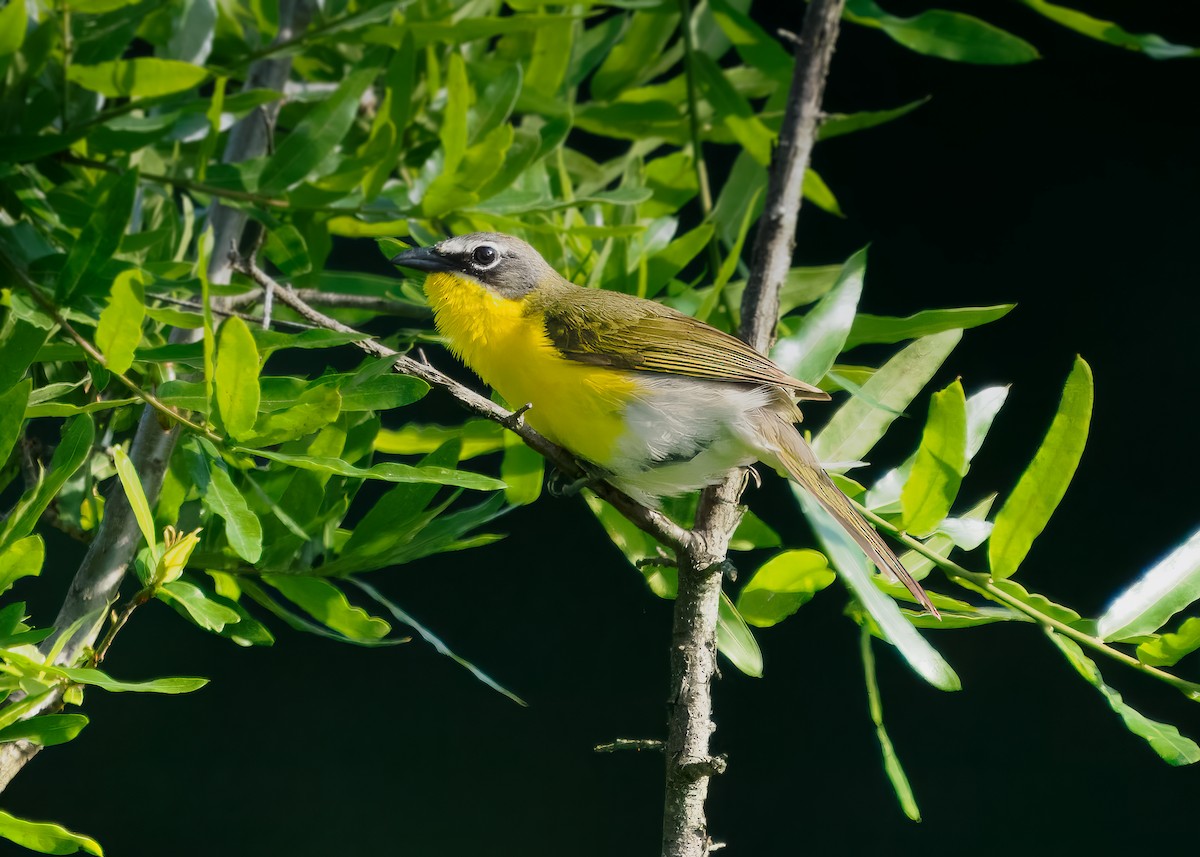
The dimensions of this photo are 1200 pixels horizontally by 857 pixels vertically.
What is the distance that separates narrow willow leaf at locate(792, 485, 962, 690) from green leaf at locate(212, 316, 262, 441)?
1.12 feet

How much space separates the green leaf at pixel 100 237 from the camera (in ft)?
2.54

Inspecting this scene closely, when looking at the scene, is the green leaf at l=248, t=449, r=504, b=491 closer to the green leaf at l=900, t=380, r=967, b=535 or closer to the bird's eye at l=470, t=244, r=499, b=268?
the green leaf at l=900, t=380, r=967, b=535

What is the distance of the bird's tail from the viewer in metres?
0.80

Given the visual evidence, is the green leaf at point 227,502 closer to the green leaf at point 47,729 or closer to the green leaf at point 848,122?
the green leaf at point 47,729

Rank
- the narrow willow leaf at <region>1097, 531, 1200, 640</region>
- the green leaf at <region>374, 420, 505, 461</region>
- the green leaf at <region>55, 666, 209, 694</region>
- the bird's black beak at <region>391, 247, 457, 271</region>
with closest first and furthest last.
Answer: the green leaf at <region>55, 666, 209, 694</region>
the narrow willow leaf at <region>1097, 531, 1200, 640</region>
the green leaf at <region>374, 420, 505, 461</region>
the bird's black beak at <region>391, 247, 457, 271</region>

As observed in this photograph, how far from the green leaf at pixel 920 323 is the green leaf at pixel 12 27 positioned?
0.67m

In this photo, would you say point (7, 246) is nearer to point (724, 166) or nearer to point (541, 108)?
point (541, 108)

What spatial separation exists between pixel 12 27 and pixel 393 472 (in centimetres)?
44

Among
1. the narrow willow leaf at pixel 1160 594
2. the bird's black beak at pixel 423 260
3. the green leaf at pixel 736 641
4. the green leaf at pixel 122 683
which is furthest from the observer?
the bird's black beak at pixel 423 260

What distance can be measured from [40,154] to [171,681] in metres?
0.44

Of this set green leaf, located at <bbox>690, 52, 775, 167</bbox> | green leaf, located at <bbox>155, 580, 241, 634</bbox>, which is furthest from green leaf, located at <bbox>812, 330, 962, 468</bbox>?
green leaf, located at <bbox>155, 580, 241, 634</bbox>

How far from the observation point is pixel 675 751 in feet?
2.56

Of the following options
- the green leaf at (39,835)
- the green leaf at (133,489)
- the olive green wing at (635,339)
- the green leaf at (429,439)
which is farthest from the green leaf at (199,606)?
the olive green wing at (635,339)

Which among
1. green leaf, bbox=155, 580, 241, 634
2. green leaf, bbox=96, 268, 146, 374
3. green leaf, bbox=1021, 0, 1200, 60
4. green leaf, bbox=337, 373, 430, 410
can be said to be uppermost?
green leaf, bbox=1021, 0, 1200, 60
